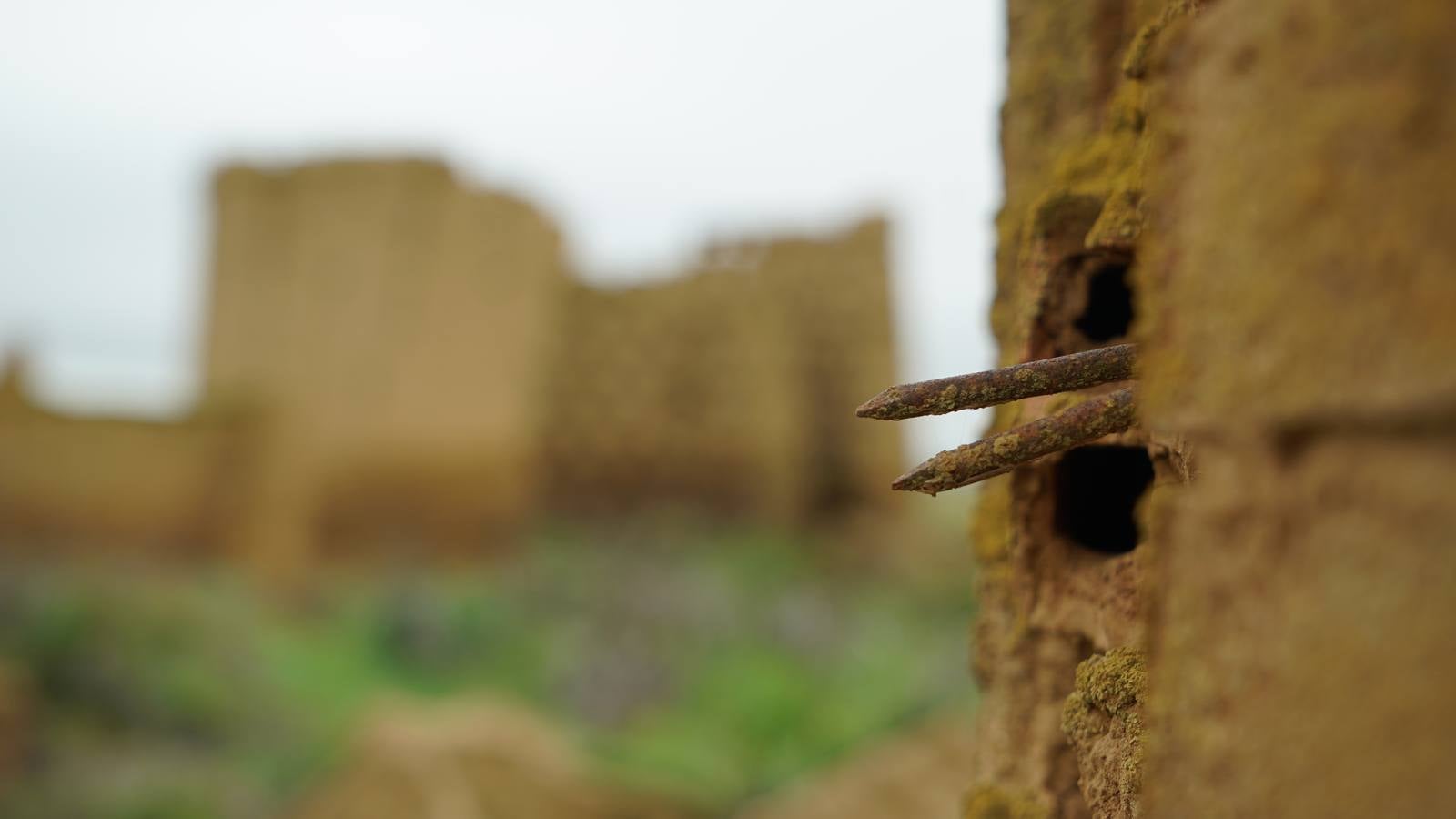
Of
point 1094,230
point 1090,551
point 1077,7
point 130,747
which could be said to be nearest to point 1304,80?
point 1094,230

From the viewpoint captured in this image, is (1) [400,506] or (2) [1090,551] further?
(1) [400,506]

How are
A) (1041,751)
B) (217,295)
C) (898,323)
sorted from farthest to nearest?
(898,323), (217,295), (1041,751)

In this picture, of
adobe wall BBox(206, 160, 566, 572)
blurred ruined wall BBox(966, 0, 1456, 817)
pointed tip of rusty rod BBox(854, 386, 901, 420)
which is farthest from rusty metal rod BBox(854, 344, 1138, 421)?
adobe wall BBox(206, 160, 566, 572)

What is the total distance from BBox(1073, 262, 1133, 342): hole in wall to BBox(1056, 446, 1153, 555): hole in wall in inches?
9.2

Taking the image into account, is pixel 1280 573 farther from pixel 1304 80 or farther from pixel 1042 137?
pixel 1042 137

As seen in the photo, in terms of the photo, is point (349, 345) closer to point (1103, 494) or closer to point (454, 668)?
point (454, 668)

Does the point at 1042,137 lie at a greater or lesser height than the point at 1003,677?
greater

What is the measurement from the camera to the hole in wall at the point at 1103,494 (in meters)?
2.01

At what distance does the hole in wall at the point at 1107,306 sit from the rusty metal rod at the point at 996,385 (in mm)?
571

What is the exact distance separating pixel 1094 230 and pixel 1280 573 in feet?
3.47

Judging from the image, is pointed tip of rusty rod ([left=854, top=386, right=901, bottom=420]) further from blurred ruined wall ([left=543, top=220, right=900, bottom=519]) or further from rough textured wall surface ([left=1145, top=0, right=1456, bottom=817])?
blurred ruined wall ([left=543, top=220, right=900, bottom=519])

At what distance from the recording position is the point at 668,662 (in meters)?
8.88

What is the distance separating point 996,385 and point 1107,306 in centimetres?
79

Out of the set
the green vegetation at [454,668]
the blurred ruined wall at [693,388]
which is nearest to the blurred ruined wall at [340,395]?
the green vegetation at [454,668]
